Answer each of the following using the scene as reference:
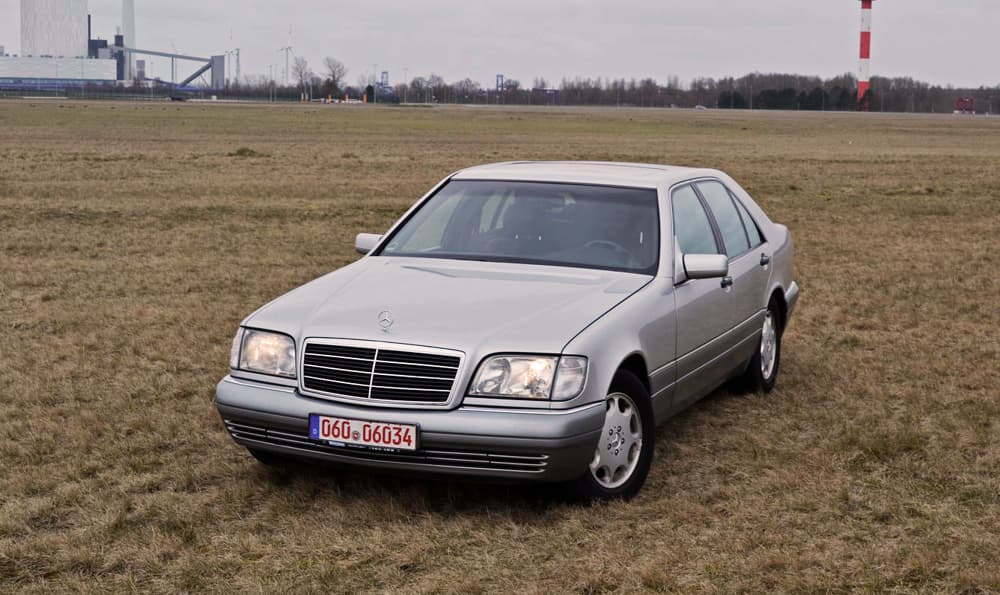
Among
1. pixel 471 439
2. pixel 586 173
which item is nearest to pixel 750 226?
pixel 586 173

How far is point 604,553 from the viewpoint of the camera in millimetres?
4879

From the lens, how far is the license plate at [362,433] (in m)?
5.02

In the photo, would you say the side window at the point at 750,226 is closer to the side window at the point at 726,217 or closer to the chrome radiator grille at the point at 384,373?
the side window at the point at 726,217

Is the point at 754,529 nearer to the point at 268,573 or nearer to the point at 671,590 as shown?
the point at 671,590

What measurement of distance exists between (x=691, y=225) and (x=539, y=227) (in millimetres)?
874

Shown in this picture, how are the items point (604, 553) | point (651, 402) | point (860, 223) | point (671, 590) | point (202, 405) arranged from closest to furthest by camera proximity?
point (671, 590) < point (604, 553) < point (651, 402) < point (202, 405) < point (860, 223)

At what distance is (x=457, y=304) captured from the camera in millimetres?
5484

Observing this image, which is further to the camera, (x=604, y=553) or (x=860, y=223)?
(x=860, y=223)

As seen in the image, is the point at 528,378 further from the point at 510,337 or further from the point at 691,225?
the point at 691,225

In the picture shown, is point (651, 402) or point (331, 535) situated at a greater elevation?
point (651, 402)

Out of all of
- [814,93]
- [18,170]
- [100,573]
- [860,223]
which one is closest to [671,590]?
[100,573]

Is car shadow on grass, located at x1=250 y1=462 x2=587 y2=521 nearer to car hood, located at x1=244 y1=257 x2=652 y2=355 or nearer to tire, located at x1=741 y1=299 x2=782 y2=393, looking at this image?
car hood, located at x1=244 y1=257 x2=652 y2=355

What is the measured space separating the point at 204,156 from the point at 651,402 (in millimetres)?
26702

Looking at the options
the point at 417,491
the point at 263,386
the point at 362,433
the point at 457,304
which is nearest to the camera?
the point at 362,433
